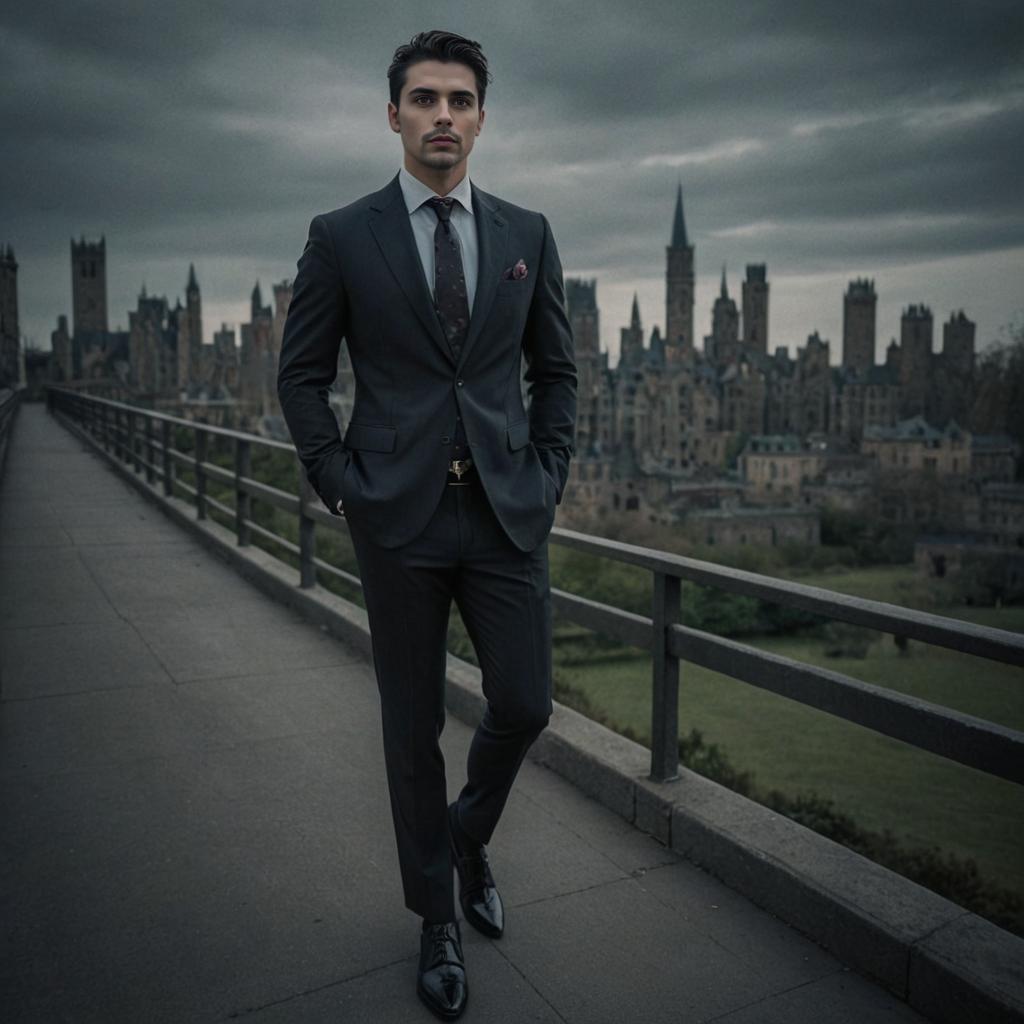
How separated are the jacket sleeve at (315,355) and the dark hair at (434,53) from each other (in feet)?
1.33

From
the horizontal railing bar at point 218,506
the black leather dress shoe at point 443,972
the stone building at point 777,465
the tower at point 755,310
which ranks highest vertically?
the tower at point 755,310

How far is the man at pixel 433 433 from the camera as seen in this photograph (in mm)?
2514

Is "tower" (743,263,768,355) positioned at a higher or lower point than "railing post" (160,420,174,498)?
higher

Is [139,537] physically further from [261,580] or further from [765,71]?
[765,71]

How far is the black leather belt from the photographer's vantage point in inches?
99.9

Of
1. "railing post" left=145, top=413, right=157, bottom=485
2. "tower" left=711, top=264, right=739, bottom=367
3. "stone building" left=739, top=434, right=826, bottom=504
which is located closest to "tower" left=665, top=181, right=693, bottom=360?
"tower" left=711, top=264, right=739, bottom=367

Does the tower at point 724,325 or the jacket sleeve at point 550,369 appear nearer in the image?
the jacket sleeve at point 550,369

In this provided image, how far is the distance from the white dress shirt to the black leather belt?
40cm

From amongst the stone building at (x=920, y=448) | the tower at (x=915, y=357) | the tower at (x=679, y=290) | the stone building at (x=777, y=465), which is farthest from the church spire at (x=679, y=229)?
the stone building at (x=777, y=465)

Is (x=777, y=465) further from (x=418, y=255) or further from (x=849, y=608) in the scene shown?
(x=418, y=255)

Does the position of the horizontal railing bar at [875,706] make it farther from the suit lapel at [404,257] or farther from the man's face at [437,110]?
the man's face at [437,110]

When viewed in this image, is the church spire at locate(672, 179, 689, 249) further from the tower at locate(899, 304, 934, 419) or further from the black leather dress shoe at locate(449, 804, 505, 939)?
the black leather dress shoe at locate(449, 804, 505, 939)

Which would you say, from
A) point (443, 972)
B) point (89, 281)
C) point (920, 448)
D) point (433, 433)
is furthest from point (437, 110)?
point (89, 281)

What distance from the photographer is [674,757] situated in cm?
357
